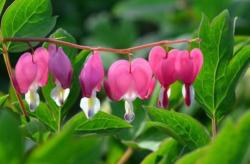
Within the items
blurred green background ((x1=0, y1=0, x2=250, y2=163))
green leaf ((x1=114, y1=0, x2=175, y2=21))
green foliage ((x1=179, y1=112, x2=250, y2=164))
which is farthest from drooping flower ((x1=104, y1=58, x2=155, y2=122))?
green leaf ((x1=114, y1=0, x2=175, y2=21))

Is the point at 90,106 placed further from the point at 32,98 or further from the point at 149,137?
the point at 149,137

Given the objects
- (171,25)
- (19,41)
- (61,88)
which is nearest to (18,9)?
(19,41)

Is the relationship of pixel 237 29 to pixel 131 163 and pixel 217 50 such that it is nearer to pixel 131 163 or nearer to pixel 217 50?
pixel 131 163

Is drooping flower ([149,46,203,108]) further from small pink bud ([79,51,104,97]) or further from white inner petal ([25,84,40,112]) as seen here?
white inner petal ([25,84,40,112])

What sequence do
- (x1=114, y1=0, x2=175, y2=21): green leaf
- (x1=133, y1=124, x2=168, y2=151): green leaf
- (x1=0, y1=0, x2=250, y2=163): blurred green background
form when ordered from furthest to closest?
(x1=114, y1=0, x2=175, y2=21): green leaf < (x1=0, y1=0, x2=250, y2=163): blurred green background < (x1=133, y1=124, x2=168, y2=151): green leaf

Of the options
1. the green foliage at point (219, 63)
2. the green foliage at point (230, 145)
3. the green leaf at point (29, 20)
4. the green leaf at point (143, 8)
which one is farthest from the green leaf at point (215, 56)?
the green leaf at point (143, 8)

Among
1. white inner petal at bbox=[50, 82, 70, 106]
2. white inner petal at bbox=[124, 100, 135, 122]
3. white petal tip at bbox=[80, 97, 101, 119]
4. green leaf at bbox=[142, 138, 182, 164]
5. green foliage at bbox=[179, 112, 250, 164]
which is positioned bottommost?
green leaf at bbox=[142, 138, 182, 164]

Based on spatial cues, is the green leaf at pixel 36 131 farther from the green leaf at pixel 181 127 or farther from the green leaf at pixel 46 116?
the green leaf at pixel 181 127
